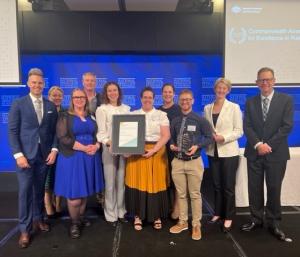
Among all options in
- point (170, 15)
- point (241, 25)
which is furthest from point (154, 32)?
point (241, 25)

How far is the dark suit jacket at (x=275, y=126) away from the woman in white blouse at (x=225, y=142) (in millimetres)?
166

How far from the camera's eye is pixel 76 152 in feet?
9.39

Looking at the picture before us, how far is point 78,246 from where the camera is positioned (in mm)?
2801

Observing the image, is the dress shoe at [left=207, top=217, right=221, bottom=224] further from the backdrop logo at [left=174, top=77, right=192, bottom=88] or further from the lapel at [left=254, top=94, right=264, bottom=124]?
the backdrop logo at [left=174, top=77, right=192, bottom=88]

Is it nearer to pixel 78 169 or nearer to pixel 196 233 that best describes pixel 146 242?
pixel 196 233

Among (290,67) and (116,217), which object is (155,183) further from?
(290,67)

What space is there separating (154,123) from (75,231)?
4.41 ft

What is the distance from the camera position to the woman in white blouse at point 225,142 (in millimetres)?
3014

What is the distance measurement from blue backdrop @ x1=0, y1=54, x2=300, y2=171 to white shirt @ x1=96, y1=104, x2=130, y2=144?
6.78 ft

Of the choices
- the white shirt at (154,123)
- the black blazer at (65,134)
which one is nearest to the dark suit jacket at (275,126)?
the white shirt at (154,123)

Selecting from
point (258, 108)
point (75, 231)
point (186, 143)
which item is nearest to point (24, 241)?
point (75, 231)

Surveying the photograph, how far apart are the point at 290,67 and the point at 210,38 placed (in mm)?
1314

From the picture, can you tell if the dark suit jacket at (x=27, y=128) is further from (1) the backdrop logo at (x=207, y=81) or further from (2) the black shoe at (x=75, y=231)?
(1) the backdrop logo at (x=207, y=81)

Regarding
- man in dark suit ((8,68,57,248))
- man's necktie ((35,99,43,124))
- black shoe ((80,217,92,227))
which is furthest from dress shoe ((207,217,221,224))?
man's necktie ((35,99,43,124))
